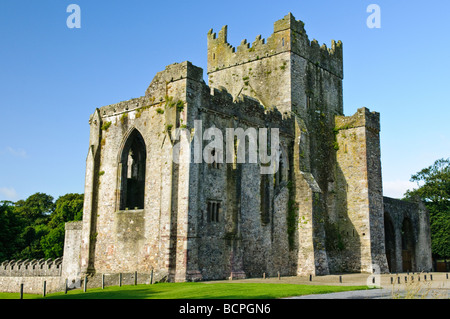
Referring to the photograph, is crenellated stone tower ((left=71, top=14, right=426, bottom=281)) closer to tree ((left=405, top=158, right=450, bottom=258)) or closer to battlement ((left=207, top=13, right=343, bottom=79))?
battlement ((left=207, top=13, right=343, bottom=79))

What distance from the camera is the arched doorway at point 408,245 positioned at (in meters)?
37.9

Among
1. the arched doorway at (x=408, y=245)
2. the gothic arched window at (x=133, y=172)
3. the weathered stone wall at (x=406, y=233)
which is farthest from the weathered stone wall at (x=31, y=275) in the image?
the arched doorway at (x=408, y=245)

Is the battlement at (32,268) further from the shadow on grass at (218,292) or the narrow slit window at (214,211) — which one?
the shadow on grass at (218,292)

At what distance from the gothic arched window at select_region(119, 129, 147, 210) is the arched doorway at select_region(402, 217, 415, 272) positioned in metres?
21.7

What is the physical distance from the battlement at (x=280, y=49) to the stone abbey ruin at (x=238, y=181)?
0.27 feet

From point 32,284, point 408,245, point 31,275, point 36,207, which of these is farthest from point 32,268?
point 36,207

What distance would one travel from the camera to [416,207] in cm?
4066

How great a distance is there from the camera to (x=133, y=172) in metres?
27.5

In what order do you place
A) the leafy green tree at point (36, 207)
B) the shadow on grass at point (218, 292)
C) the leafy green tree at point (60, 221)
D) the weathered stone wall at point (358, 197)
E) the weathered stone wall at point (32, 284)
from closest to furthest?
the shadow on grass at point (218, 292)
the weathered stone wall at point (32, 284)
the weathered stone wall at point (358, 197)
the leafy green tree at point (60, 221)
the leafy green tree at point (36, 207)

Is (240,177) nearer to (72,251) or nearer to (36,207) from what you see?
(72,251)

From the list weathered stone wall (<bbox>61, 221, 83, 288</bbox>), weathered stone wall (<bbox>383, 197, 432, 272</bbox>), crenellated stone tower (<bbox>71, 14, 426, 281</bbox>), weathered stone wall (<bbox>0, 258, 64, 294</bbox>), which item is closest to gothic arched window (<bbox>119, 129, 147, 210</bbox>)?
crenellated stone tower (<bbox>71, 14, 426, 281</bbox>)

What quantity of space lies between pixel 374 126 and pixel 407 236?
446 inches

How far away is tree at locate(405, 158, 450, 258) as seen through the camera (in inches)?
1810
